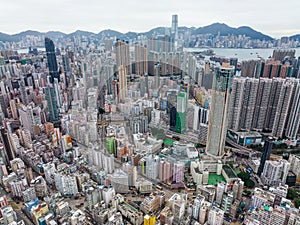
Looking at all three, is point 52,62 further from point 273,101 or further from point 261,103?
point 273,101

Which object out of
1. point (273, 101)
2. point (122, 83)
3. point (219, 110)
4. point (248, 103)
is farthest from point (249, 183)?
point (122, 83)

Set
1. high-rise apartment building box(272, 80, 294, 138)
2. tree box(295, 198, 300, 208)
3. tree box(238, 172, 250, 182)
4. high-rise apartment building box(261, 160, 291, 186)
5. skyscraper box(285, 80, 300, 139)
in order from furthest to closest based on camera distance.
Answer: high-rise apartment building box(272, 80, 294, 138) → skyscraper box(285, 80, 300, 139) → tree box(238, 172, 250, 182) → high-rise apartment building box(261, 160, 291, 186) → tree box(295, 198, 300, 208)

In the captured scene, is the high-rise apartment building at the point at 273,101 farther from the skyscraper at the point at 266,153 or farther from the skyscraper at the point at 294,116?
the skyscraper at the point at 266,153

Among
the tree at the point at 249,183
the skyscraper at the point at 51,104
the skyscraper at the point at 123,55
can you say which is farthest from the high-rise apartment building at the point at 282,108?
the skyscraper at the point at 51,104

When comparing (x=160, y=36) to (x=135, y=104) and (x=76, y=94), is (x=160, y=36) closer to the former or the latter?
(x=135, y=104)

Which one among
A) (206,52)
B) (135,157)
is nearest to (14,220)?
(135,157)

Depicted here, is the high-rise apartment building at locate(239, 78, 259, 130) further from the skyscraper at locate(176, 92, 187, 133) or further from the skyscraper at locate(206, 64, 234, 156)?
the skyscraper at locate(176, 92, 187, 133)

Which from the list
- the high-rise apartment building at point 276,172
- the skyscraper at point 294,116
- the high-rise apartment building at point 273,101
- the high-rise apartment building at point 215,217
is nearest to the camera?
the high-rise apartment building at point 215,217

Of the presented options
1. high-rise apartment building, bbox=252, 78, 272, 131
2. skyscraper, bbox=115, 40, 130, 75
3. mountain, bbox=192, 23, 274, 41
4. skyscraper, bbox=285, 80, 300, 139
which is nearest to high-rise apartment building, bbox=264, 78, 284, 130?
high-rise apartment building, bbox=252, 78, 272, 131

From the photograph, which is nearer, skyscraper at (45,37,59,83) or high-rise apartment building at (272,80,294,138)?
high-rise apartment building at (272,80,294,138)
